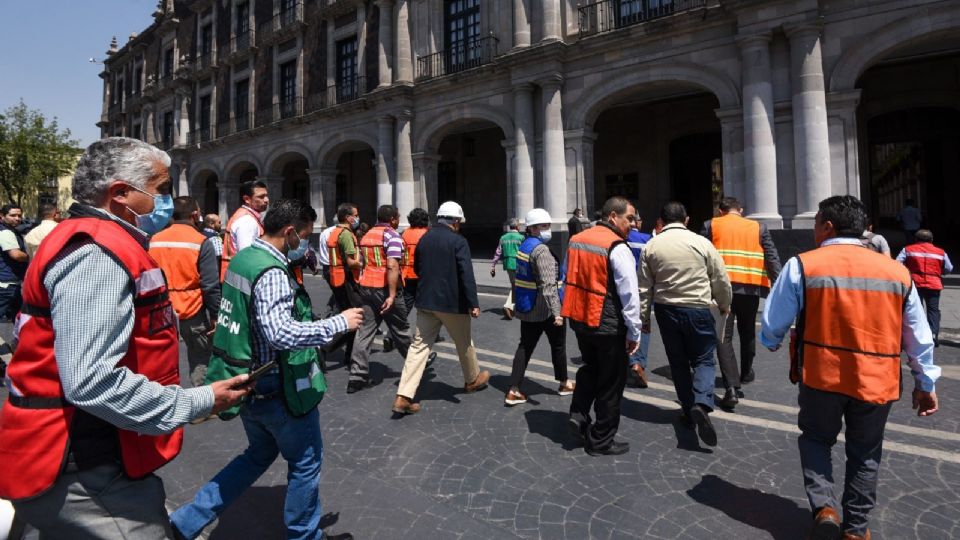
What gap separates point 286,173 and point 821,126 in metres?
26.2

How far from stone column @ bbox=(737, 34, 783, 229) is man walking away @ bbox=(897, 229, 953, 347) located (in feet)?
15.7

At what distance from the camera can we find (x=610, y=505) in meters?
2.92

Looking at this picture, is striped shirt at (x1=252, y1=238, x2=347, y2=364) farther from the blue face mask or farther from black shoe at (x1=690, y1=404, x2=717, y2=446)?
black shoe at (x1=690, y1=404, x2=717, y2=446)

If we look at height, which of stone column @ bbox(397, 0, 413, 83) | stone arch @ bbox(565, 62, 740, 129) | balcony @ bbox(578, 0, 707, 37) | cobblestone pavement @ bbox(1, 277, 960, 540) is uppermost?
stone column @ bbox(397, 0, 413, 83)

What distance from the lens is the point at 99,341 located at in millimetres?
1405

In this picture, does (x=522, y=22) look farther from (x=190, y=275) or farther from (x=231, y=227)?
(x=190, y=275)

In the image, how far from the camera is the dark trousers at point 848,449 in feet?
8.09

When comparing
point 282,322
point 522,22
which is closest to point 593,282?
point 282,322

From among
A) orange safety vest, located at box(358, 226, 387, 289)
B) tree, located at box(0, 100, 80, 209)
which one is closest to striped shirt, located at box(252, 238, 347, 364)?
orange safety vest, located at box(358, 226, 387, 289)

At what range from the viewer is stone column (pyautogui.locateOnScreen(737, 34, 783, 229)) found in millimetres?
11109

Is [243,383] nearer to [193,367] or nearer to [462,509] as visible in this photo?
[462,509]

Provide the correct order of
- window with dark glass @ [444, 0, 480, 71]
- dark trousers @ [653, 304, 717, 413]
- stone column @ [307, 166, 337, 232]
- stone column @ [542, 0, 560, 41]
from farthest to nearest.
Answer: stone column @ [307, 166, 337, 232], window with dark glass @ [444, 0, 480, 71], stone column @ [542, 0, 560, 41], dark trousers @ [653, 304, 717, 413]

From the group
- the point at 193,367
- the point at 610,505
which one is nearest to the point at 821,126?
the point at 610,505

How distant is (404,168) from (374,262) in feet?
41.4
